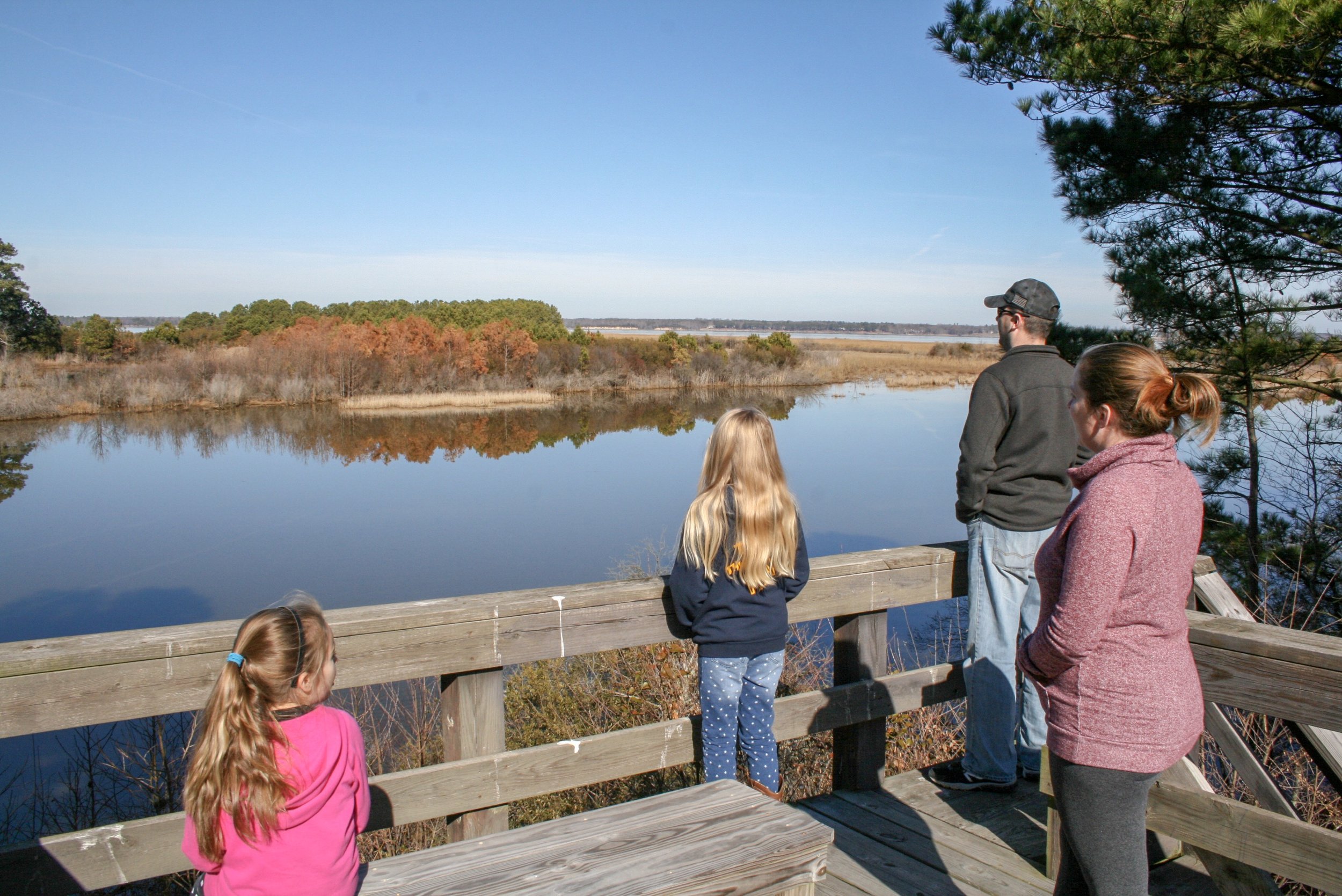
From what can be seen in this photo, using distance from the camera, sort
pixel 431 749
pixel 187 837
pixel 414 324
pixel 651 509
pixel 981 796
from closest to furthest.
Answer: pixel 187 837
pixel 981 796
pixel 431 749
pixel 651 509
pixel 414 324

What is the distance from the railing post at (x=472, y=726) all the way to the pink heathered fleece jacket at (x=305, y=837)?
0.59m

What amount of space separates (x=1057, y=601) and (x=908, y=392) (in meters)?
50.3

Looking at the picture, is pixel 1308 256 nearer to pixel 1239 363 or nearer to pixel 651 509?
pixel 1239 363

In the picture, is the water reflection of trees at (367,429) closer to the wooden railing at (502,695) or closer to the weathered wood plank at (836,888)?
the wooden railing at (502,695)

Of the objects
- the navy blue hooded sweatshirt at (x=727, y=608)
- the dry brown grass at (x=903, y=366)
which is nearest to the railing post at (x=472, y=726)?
the navy blue hooded sweatshirt at (x=727, y=608)

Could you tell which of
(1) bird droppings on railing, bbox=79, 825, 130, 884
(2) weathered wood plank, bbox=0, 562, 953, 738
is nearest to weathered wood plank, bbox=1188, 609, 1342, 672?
(2) weathered wood plank, bbox=0, 562, 953, 738

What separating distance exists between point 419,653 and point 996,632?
190cm

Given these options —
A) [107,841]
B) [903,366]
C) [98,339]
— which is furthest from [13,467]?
[903,366]

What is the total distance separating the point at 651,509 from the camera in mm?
19000

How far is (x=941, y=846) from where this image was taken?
9.22 ft

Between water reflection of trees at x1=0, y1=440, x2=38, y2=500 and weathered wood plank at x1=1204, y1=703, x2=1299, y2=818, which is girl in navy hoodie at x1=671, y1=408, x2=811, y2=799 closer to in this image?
weathered wood plank at x1=1204, y1=703, x2=1299, y2=818

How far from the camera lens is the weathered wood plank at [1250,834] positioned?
197cm

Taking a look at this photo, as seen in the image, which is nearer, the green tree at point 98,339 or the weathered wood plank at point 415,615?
the weathered wood plank at point 415,615

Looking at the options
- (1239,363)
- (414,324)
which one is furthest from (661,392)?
(1239,363)
